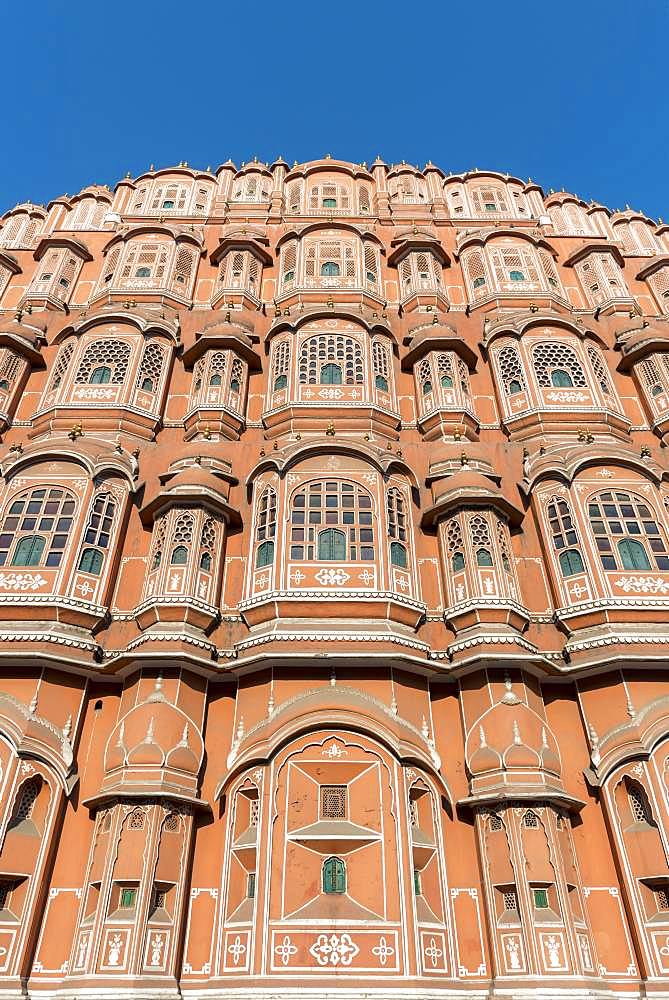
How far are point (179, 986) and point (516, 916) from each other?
5776 mm

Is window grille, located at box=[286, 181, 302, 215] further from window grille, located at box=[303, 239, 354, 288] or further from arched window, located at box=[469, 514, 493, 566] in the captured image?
arched window, located at box=[469, 514, 493, 566]

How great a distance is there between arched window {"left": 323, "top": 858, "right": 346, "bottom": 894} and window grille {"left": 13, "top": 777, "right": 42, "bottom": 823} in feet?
18.2

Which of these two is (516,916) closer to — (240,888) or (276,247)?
(240,888)

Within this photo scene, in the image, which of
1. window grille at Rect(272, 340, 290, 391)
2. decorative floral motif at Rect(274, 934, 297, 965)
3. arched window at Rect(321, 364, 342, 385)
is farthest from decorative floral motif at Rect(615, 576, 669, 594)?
window grille at Rect(272, 340, 290, 391)

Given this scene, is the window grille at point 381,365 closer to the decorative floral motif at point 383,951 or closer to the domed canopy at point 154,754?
the domed canopy at point 154,754

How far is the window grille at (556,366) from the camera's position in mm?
21188

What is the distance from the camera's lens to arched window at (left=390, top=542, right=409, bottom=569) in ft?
53.7

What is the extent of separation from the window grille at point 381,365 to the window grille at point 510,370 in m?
3.41

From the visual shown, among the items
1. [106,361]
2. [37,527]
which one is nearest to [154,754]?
[37,527]

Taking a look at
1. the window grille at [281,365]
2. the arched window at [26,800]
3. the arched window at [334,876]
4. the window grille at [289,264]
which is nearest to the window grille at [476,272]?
the window grille at [289,264]

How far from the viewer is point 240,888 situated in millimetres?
12758

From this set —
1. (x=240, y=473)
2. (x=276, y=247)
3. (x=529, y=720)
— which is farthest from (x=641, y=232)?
(x=529, y=720)

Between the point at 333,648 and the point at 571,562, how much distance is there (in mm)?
6044

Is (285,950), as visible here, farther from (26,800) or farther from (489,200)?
(489,200)
